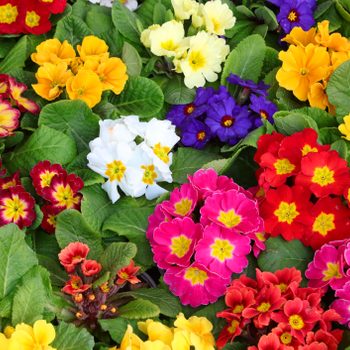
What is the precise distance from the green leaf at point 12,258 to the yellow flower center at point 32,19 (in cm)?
100

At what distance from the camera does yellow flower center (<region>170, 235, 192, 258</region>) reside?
2031mm

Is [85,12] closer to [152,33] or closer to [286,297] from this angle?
[152,33]

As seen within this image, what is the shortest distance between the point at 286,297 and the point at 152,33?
44.3 inches

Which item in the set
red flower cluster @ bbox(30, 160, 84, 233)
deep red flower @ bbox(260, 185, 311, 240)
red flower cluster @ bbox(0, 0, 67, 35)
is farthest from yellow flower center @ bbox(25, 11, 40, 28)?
deep red flower @ bbox(260, 185, 311, 240)

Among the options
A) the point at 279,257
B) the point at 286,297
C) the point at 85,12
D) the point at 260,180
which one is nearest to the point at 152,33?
the point at 85,12

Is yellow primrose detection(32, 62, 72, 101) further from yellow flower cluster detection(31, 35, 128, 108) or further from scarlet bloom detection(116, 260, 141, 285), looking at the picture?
scarlet bloom detection(116, 260, 141, 285)

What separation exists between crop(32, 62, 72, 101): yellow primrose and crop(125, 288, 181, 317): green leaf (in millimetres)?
769

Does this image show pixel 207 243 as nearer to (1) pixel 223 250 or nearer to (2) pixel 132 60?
(1) pixel 223 250

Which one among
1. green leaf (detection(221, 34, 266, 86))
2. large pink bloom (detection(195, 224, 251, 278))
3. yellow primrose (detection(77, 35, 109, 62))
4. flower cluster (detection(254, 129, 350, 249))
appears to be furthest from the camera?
green leaf (detection(221, 34, 266, 86))

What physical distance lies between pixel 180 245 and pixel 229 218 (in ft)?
0.56

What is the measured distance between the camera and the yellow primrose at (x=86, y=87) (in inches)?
90.9

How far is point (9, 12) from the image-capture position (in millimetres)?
2594

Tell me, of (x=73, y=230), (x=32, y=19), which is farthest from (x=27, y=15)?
(x=73, y=230)

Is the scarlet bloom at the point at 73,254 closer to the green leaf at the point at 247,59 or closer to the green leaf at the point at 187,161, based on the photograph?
the green leaf at the point at 187,161
